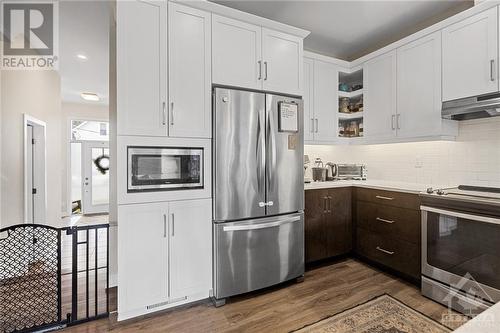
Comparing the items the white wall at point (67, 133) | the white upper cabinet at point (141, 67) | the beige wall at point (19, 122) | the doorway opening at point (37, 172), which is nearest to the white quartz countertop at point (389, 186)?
the white upper cabinet at point (141, 67)

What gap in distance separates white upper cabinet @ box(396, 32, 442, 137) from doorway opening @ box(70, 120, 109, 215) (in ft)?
23.0

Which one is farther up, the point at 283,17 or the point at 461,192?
the point at 283,17

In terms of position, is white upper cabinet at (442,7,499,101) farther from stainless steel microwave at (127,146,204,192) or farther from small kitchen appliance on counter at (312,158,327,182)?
stainless steel microwave at (127,146,204,192)

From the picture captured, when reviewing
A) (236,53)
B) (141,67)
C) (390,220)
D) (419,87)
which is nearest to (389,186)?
(390,220)

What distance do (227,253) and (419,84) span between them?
2.75 metres

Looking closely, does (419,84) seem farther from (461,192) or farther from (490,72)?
(461,192)

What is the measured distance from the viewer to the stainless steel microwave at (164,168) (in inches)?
78.2

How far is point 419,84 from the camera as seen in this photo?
9.05 feet

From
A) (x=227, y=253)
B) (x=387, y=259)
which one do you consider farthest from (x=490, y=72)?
(x=227, y=253)

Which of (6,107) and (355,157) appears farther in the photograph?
(355,157)

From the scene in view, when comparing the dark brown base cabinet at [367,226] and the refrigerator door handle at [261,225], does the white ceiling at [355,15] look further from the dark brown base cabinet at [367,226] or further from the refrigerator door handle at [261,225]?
the refrigerator door handle at [261,225]

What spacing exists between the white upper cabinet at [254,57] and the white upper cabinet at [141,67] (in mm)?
468

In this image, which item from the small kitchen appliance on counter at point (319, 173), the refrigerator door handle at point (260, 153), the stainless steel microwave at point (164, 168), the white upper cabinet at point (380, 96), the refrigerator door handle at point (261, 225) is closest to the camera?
the stainless steel microwave at point (164, 168)

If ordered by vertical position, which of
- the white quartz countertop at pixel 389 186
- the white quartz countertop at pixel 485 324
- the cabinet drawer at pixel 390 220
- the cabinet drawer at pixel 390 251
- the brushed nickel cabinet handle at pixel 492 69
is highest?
the brushed nickel cabinet handle at pixel 492 69
